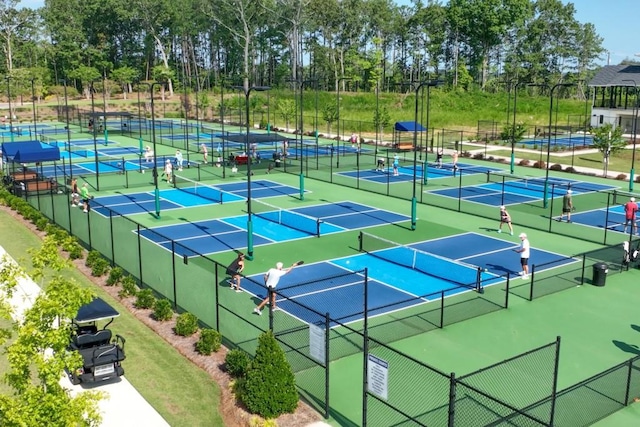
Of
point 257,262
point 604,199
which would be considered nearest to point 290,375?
point 257,262

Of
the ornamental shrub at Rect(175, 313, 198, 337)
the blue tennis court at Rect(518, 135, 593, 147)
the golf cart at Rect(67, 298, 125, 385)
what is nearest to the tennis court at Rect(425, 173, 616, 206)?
the ornamental shrub at Rect(175, 313, 198, 337)

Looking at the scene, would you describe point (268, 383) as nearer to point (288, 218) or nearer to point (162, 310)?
point (162, 310)

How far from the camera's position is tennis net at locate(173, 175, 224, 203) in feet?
126

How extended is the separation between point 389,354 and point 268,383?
14.0ft

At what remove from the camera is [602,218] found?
33469mm

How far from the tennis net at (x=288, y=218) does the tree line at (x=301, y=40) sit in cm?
7400

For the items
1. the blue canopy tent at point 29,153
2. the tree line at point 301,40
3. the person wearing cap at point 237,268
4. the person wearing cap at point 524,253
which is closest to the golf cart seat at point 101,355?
the person wearing cap at point 237,268

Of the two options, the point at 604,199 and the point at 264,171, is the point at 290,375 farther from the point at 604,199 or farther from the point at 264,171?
the point at 264,171

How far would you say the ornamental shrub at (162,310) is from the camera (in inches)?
741

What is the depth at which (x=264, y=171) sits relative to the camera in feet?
Result: 155

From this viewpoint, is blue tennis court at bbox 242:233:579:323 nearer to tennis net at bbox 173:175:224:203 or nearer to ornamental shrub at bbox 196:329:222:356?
ornamental shrub at bbox 196:329:222:356

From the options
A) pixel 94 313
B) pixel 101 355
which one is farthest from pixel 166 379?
pixel 94 313

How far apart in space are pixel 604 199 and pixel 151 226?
24.9 metres

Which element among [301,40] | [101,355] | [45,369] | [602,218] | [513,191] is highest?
[301,40]
